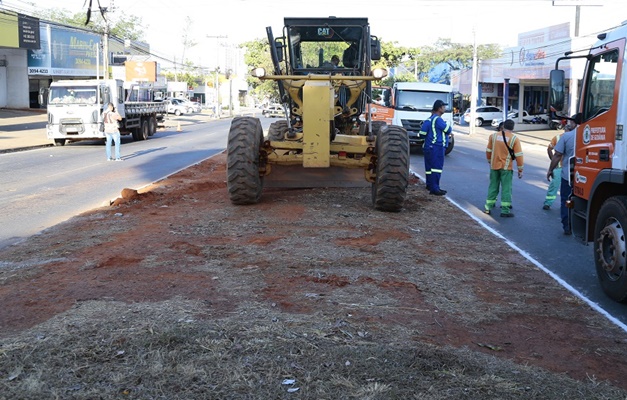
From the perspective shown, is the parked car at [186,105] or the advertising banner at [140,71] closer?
the advertising banner at [140,71]

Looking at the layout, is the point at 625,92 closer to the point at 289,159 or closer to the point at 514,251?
the point at 514,251

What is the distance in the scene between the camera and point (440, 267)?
782 cm

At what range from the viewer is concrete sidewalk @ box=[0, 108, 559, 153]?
93.0 feet

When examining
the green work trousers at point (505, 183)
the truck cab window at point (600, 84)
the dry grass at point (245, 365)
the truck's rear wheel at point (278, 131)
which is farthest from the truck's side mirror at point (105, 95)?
the dry grass at point (245, 365)

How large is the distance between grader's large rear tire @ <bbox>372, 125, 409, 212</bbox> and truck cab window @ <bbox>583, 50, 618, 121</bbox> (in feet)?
11.8

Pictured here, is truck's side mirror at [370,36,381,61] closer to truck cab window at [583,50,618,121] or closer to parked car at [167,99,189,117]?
truck cab window at [583,50,618,121]

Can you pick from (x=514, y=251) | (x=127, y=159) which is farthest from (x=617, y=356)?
(x=127, y=159)

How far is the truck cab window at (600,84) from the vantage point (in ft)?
23.1

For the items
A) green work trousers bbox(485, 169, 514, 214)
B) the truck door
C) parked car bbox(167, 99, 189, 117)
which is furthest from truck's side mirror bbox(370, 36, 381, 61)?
parked car bbox(167, 99, 189, 117)

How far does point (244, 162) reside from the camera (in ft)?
36.6

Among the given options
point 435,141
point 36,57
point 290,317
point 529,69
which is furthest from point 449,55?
point 290,317

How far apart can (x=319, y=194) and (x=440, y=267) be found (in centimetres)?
578

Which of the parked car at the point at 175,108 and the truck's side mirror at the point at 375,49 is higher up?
the truck's side mirror at the point at 375,49

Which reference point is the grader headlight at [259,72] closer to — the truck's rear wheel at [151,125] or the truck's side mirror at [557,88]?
the truck's side mirror at [557,88]
